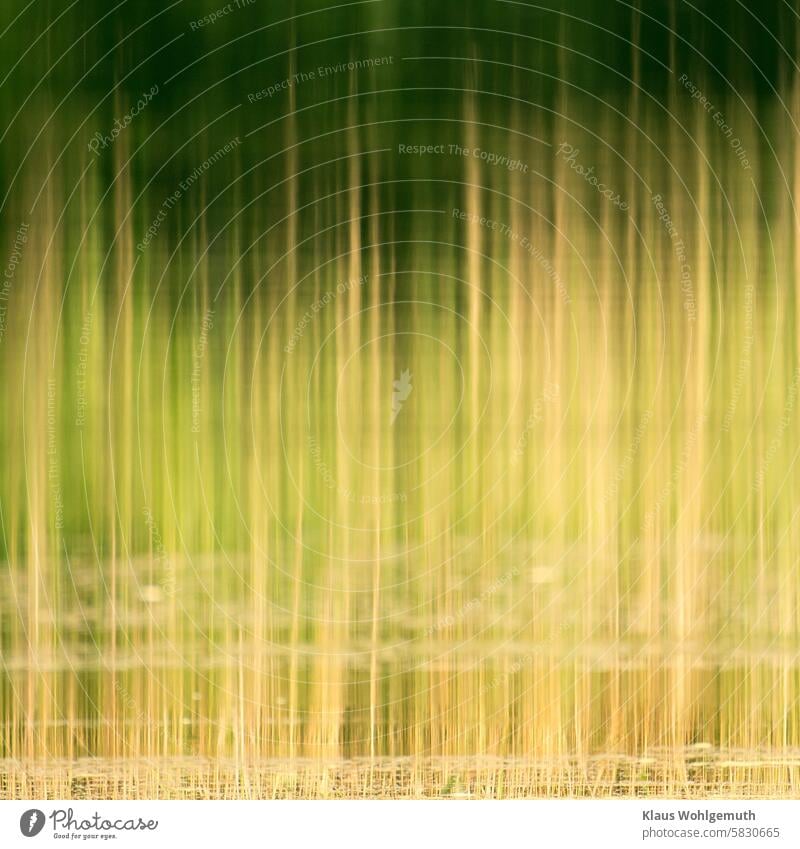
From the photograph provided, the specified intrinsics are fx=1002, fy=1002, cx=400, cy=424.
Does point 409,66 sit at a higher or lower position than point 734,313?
higher

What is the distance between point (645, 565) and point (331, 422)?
0.75 meters

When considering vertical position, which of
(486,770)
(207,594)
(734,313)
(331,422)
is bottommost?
(486,770)

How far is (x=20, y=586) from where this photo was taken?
7.13 feet

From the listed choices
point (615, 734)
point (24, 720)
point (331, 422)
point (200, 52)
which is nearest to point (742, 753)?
point (615, 734)

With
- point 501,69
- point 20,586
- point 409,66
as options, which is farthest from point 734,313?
point 20,586

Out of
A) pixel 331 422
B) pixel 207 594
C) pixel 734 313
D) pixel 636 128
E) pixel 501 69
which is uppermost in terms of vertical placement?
pixel 501 69

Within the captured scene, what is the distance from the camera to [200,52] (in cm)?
220

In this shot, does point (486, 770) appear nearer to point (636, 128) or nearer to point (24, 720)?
point (24, 720)

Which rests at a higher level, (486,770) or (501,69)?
(501,69)

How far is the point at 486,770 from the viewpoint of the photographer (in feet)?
7.06

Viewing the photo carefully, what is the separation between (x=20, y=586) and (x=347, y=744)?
0.79 metres

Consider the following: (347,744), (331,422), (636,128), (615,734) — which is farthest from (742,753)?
(636,128)

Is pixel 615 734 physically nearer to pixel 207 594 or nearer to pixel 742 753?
pixel 742 753

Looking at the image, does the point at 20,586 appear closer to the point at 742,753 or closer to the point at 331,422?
the point at 331,422
